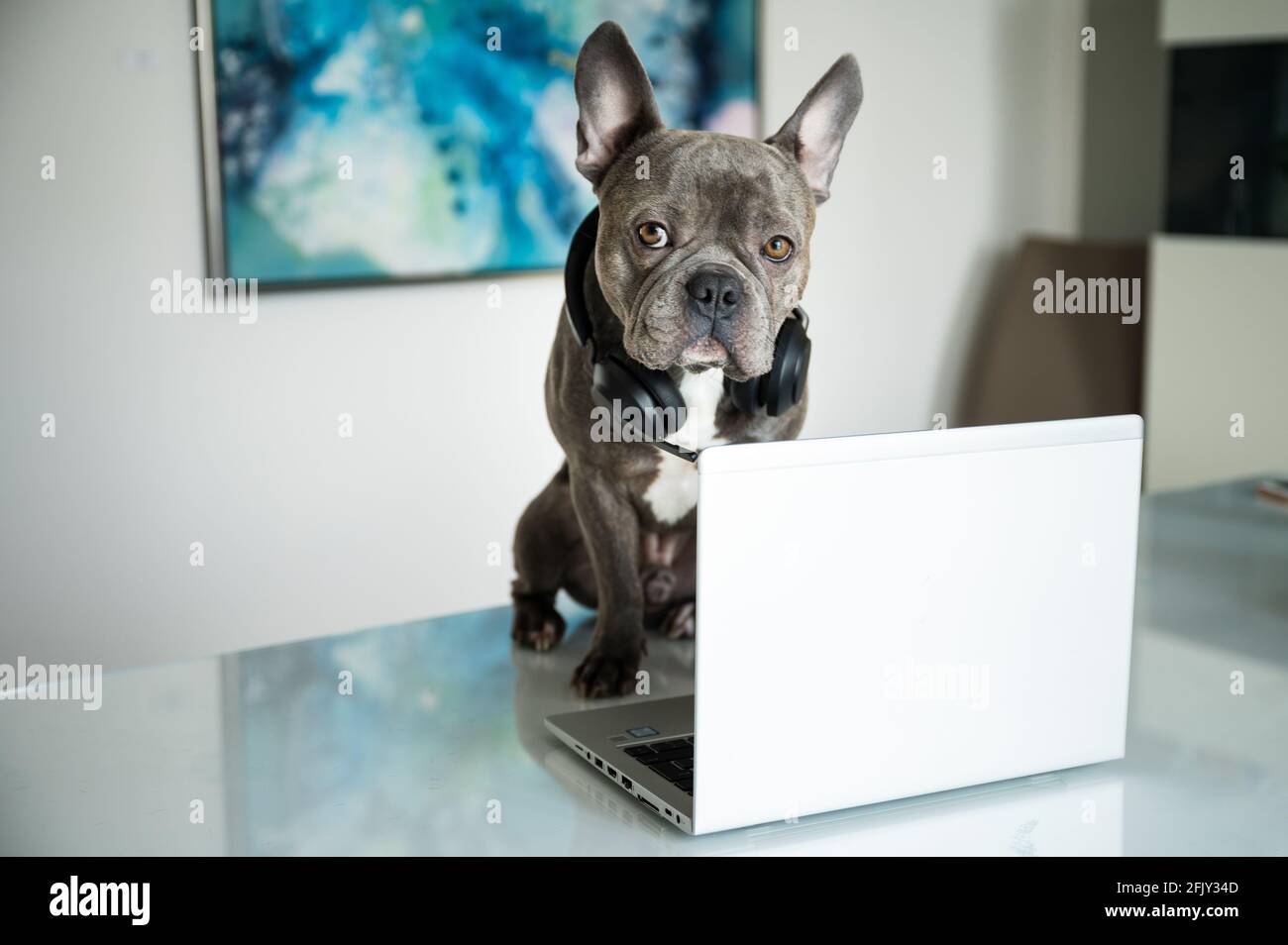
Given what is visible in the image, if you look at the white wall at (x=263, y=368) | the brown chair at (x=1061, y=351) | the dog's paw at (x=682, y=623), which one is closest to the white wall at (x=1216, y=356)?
the brown chair at (x=1061, y=351)

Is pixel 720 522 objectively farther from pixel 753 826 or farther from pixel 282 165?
pixel 282 165

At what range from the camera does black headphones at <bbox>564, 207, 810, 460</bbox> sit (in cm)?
126

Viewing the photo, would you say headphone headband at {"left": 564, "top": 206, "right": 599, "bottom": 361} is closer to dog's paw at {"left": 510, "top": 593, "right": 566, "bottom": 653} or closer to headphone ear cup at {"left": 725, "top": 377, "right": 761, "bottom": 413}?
headphone ear cup at {"left": 725, "top": 377, "right": 761, "bottom": 413}

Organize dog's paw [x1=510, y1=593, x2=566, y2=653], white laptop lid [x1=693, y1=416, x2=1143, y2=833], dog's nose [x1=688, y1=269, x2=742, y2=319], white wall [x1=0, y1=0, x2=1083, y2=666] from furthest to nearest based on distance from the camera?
white wall [x1=0, y1=0, x2=1083, y2=666] < dog's paw [x1=510, y1=593, x2=566, y2=653] < dog's nose [x1=688, y1=269, x2=742, y2=319] < white laptop lid [x1=693, y1=416, x2=1143, y2=833]

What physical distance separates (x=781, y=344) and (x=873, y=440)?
0.85 ft

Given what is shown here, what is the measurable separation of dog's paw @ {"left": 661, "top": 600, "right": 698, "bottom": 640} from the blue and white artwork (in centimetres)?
183

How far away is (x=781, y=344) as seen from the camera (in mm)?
1272

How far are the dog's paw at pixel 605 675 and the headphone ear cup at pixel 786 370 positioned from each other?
30 cm

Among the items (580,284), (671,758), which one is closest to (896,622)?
(671,758)

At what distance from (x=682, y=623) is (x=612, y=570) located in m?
0.18

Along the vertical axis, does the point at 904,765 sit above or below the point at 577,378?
below

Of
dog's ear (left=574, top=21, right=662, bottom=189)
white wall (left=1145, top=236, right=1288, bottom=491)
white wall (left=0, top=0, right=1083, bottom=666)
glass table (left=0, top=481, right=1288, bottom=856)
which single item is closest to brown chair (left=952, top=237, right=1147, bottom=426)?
white wall (left=1145, top=236, right=1288, bottom=491)
